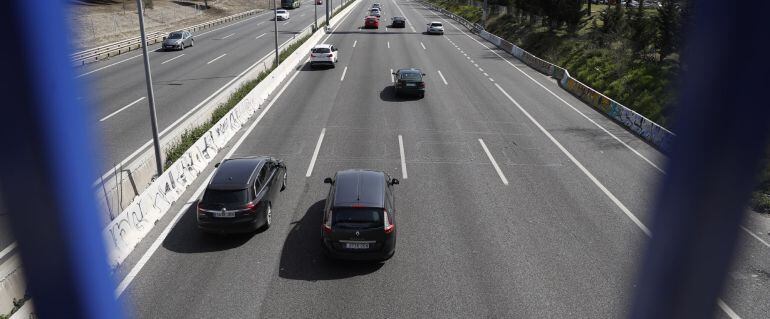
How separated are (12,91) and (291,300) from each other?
9173 mm

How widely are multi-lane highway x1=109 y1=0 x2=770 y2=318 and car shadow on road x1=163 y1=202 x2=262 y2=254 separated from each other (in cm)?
5

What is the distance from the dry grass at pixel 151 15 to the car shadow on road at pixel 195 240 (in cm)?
2452

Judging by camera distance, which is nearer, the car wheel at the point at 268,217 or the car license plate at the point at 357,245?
the car license plate at the point at 357,245

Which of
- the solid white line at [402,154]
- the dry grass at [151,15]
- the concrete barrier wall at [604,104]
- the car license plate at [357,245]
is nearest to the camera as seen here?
the car license plate at [357,245]

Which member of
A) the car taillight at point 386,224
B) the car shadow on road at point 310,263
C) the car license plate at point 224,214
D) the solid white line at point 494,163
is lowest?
the car shadow on road at point 310,263

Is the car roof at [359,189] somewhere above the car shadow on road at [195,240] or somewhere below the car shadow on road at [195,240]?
above

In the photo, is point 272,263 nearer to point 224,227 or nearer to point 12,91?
point 224,227

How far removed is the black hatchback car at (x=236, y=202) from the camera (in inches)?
480

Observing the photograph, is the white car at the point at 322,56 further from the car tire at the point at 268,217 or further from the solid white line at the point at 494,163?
the car tire at the point at 268,217

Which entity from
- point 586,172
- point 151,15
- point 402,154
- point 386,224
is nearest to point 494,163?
point 586,172

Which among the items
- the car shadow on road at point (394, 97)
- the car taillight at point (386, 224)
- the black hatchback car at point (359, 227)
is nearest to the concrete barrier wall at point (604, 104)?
the car taillight at point (386, 224)

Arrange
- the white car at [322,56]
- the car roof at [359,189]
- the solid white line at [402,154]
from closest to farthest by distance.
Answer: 1. the car roof at [359,189]
2. the solid white line at [402,154]
3. the white car at [322,56]

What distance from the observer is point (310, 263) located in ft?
38.4

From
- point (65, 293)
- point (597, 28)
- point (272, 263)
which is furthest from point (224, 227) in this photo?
point (597, 28)
